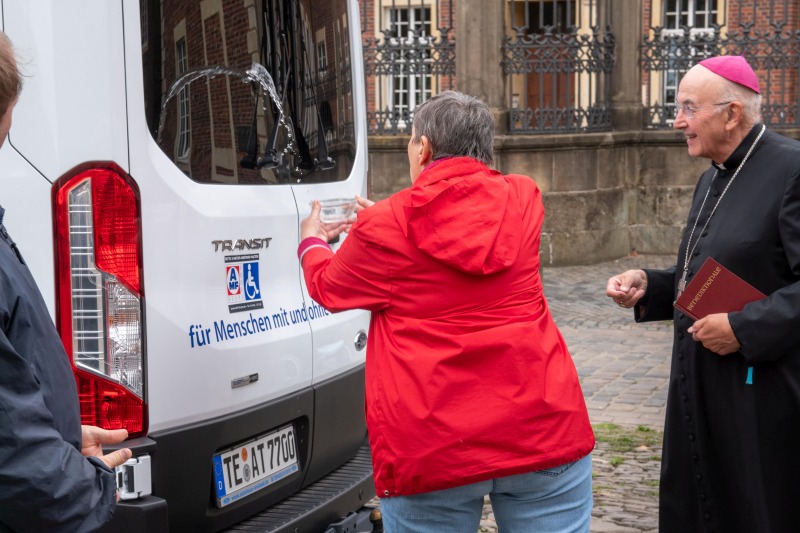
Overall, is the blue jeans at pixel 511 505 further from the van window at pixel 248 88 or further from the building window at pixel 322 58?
the building window at pixel 322 58

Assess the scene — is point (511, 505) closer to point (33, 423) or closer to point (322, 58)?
point (33, 423)

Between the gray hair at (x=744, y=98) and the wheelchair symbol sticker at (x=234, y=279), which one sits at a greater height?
the gray hair at (x=744, y=98)

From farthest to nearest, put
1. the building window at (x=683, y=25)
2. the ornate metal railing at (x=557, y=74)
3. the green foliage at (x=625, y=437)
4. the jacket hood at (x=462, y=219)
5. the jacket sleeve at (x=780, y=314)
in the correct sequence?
the building window at (x=683, y=25), the ornate metal railing at (x=557, y=74), the green foliage at (x=625, y=437), the jacket sleeve at (x=780, y=314), the jacket hood at (x=462, y=219)

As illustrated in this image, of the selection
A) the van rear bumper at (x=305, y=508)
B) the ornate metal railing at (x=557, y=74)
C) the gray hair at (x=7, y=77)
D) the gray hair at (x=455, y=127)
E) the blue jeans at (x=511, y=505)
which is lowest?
the van rear bumper at (x=305, y=508)

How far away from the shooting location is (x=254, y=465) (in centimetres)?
385

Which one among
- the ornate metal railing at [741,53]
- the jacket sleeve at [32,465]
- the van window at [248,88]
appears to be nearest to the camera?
the jacket sleeve at [32,465]

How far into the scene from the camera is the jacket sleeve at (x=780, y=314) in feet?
11.0

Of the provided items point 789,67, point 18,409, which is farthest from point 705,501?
point 789,67

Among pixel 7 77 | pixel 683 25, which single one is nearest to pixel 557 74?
pixel 683 25

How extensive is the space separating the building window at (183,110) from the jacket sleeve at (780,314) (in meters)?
1.70

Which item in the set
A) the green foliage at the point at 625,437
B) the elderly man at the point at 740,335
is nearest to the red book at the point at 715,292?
the elderly man at the point at 740,335

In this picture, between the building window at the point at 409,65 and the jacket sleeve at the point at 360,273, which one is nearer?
the jacket sleeve at the point at 360,273

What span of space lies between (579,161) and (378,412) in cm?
1288

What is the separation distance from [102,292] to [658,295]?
6.07 ft
